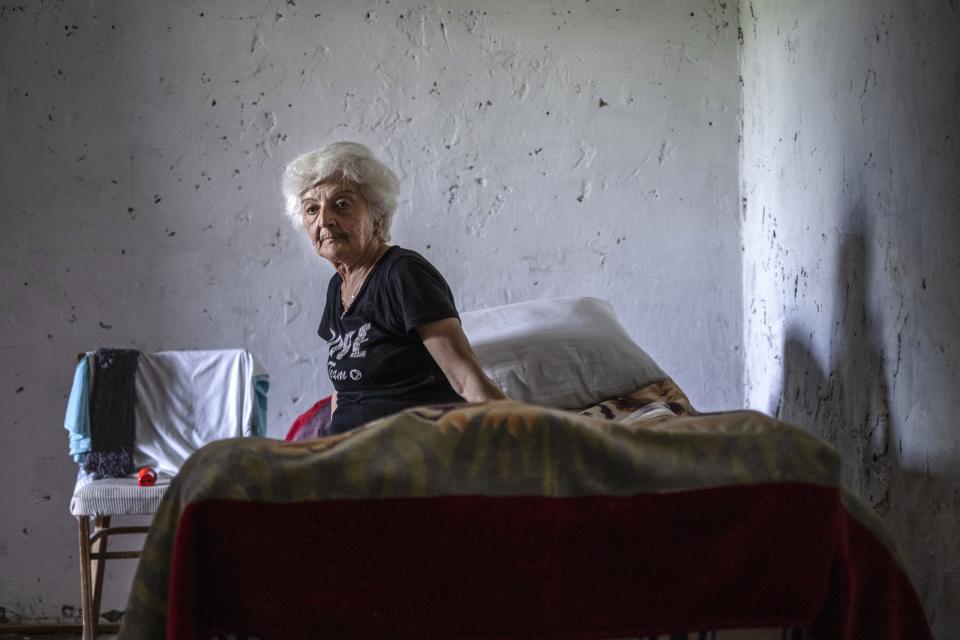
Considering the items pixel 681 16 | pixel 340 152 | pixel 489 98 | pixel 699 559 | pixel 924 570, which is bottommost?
pixel 924 570

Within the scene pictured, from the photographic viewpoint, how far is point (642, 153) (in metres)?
2.77

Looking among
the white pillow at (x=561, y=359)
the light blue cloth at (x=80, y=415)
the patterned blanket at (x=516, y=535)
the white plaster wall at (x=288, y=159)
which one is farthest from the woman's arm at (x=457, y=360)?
the light blue cloth at (x=80, y=415)

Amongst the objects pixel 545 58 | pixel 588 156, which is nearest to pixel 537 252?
pixel 588 156

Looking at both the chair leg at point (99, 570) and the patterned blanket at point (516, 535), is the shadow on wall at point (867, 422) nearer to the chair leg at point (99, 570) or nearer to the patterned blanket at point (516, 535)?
the patterned blanket at point (516, 535)

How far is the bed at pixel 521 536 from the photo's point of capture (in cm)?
112

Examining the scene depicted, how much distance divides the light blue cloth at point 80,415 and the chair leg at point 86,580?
0.19 metres

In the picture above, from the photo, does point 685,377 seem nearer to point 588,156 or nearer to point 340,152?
point 588,156

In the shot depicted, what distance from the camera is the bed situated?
3.67ft

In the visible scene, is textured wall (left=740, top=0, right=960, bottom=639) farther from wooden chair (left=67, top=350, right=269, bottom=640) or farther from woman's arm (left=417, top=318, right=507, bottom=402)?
wooden chair (left=67, top=350, right=269, bottom=640)

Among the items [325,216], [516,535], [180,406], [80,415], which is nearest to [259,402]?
[180,406]

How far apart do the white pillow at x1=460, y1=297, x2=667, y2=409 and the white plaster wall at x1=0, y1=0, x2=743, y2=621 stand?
446 millimetres

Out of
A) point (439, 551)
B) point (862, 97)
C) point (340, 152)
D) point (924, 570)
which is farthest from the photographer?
point (340, 152)

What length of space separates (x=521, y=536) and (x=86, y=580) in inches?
65.6

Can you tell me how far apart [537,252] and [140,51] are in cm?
136
